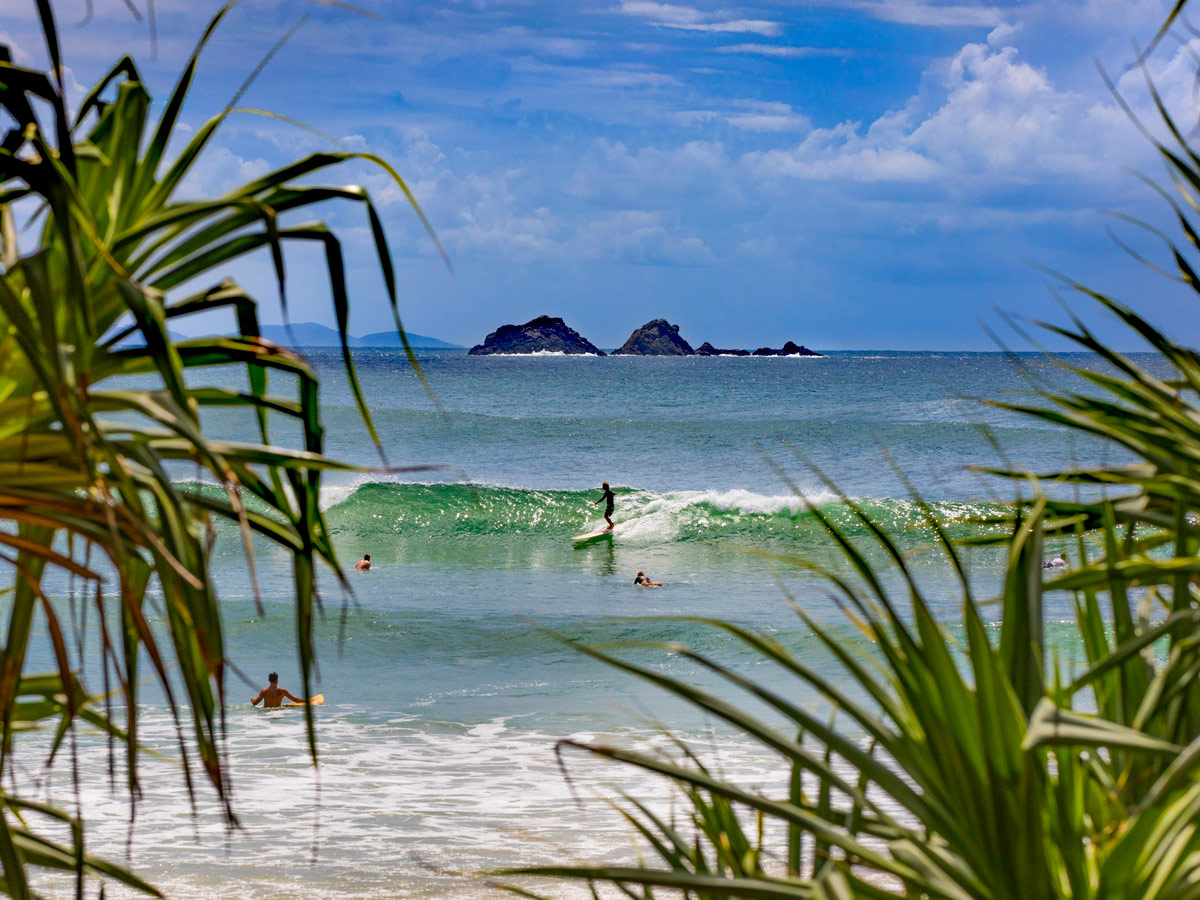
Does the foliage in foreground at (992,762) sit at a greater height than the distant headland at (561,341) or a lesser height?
lesser

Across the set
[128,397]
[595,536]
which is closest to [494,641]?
[595,536]

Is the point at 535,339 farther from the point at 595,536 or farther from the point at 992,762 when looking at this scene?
the point at 992,762

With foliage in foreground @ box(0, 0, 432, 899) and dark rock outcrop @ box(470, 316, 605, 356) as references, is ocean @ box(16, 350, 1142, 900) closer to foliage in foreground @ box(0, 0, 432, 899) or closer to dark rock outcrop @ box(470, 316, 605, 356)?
foliage in foreground @ box(0, 0, 432, 899)

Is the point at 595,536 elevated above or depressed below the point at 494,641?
above

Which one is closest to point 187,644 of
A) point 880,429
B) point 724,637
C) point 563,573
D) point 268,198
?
point 268,198

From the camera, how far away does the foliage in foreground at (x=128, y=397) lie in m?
1.28

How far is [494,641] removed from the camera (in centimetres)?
1357

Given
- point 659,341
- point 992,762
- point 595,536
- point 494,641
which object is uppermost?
point 659,341

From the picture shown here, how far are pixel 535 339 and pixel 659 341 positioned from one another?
1637 cm

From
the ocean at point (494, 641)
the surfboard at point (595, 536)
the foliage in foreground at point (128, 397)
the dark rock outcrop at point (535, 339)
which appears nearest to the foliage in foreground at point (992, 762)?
the ocean at point (494, 641)

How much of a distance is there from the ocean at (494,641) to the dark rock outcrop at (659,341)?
110 m

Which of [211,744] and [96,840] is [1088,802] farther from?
[96,840]

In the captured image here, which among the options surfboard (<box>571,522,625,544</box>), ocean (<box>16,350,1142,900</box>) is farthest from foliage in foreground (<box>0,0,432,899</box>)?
surfboard (<box>571,522,625,544</box>)

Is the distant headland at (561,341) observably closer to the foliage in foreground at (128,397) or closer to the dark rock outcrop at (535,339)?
the dark rock outcrop at (535,339)
